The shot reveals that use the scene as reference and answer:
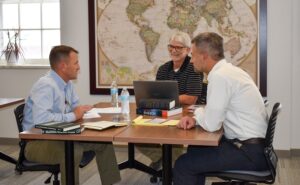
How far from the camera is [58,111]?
316 centimetres

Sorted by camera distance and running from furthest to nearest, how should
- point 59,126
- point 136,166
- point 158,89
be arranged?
point 136,166 → point 158,89 → point 59,126

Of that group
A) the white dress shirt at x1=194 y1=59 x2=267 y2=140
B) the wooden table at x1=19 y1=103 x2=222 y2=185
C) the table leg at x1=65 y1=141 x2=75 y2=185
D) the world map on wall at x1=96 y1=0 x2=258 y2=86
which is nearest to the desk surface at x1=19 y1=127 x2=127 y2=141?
the wooden table at x1=19 y1=103 x2=222 y2=185

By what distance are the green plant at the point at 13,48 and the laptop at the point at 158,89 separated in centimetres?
248

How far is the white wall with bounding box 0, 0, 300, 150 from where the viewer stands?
15.1ft

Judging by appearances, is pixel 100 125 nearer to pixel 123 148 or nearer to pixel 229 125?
pixel 229 125

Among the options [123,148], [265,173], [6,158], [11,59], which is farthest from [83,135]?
[11,59]

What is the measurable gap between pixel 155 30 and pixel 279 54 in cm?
128

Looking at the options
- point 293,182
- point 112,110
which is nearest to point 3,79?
point 112,110

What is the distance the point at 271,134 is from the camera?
2.68 metres

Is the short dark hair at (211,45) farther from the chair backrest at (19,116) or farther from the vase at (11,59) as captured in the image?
the vase at (11,59)

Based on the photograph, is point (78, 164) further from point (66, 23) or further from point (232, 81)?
point (66, 23)

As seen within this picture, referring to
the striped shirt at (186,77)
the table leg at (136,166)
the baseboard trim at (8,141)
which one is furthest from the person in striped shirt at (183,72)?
the baseboard trim at (8,141)

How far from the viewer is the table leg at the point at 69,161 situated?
2.70 meters

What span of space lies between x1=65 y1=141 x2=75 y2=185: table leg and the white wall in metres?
2.35
